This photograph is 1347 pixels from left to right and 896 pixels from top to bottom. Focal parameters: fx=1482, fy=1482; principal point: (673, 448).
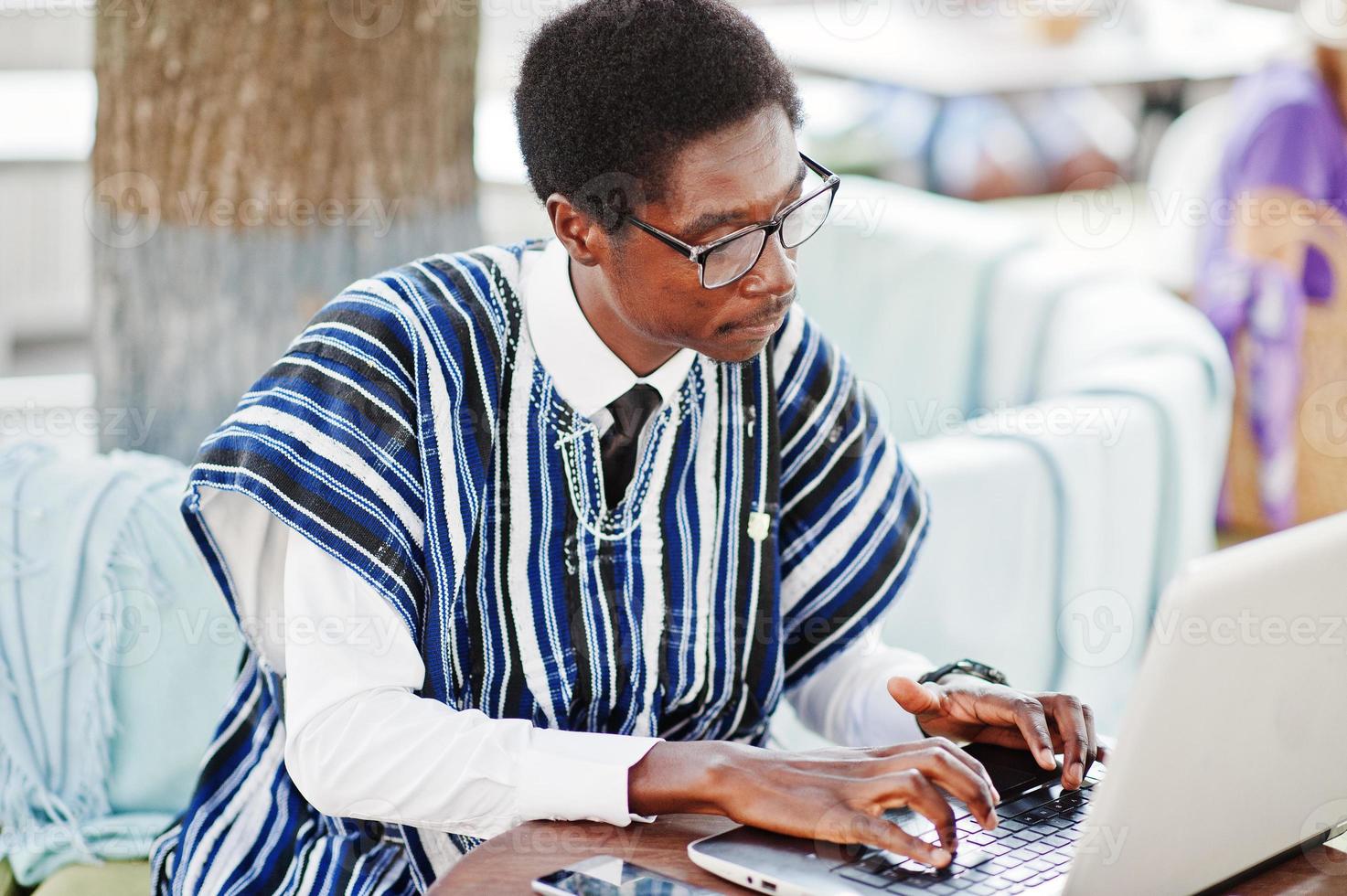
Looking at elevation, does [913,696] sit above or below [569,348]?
below

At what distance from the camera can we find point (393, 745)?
1.35m

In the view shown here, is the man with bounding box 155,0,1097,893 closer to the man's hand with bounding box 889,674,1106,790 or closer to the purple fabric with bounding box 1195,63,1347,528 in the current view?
the man's hand with bounding box 889,674,1106,790

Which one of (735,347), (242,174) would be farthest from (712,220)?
(242,174)

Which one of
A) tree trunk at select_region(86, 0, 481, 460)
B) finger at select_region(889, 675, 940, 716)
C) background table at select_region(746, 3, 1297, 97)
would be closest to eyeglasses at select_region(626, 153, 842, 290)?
finger at select_region(889, 675, 940, 716)

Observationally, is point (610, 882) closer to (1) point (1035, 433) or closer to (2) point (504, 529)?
(2) point (504, 529)

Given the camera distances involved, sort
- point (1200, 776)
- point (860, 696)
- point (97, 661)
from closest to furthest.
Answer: point (1200, 776), point (860, 696), point (97, 661)

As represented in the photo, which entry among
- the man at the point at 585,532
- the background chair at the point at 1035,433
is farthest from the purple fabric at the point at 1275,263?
the man at the point at 585,532

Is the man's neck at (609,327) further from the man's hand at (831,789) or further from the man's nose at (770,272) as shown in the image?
the man's hand at (831,789)

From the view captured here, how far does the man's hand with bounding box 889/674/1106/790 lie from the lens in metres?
1.37

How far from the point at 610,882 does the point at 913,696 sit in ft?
1.34

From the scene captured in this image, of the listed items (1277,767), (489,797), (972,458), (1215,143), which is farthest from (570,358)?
(1215,143)

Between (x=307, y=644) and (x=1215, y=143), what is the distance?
4.34 meters

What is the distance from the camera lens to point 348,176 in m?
2.47

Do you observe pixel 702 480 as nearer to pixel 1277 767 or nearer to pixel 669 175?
pixel 669 175
